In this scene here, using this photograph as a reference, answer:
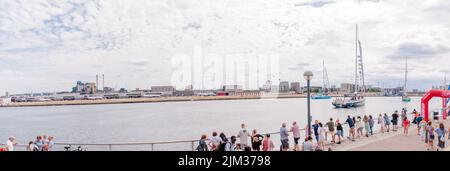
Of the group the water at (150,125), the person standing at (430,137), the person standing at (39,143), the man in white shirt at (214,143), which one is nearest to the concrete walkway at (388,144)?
the person standing at (430,137)

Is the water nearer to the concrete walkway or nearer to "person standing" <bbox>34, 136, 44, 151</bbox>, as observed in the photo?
the concrete walkway

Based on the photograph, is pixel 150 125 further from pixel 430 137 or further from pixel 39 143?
pixel 430 137

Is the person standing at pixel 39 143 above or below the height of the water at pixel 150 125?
above

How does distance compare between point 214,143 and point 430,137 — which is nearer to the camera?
point 214,143

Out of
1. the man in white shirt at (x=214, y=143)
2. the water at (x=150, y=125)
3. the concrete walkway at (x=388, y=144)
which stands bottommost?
the water at (x=150, y=125)

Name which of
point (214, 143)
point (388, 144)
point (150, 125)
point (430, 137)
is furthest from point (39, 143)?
point (150, 125)

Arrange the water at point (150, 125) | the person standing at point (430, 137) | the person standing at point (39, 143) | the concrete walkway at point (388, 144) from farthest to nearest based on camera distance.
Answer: the water at point (150, 125) → the concrete walkway at point (388, 144) → the person standing at point (430, 137) → the person standing at point (39, 143)

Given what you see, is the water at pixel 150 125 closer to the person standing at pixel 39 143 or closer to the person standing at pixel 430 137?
the person standing at pixel 39 143

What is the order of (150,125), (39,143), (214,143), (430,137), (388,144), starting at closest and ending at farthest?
(214,143)
(39,143)
(430,137)
(388,144)
(150,125)

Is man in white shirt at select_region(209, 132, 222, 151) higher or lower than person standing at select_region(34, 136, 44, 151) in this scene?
higher

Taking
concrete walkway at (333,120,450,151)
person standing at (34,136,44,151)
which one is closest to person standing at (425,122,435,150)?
concrete walkway at (333,120,450,151)

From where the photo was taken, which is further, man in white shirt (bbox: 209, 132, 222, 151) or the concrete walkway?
the concrete walkway
